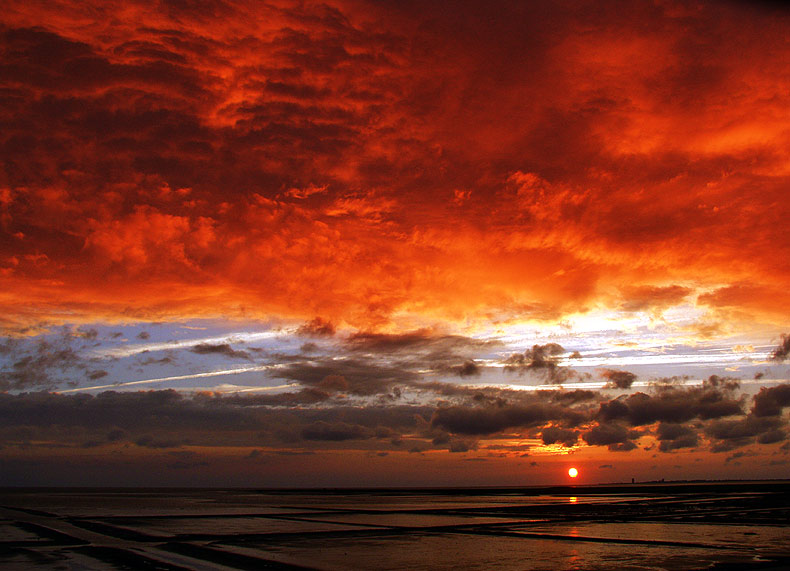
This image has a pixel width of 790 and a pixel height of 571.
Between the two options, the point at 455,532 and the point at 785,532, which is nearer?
the point at 785,532

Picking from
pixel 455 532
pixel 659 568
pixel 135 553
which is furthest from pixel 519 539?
pixel 135 553

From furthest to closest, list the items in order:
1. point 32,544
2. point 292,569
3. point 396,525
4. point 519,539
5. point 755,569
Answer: point 396,525, point 519,539, point 32,544, point 292,569, point 755,569

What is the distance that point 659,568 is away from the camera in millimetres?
20734

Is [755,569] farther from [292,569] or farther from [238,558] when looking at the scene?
[238,558]

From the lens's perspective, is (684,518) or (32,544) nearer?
(32,544)

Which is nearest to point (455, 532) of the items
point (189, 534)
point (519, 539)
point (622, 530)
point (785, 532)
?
point (519, 539)

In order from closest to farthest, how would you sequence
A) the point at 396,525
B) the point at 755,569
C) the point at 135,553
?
the point at 755,569 < the point at 135,553 < the point at 396,525

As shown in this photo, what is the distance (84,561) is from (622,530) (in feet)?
93.3

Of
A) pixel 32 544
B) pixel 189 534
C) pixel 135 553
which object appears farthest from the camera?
pixel 189 534

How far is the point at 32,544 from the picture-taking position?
30.1m

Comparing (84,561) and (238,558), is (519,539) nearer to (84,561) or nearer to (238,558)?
(238,558)

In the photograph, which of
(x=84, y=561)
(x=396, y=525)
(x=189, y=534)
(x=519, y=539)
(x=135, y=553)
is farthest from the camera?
(x=396, y=525)

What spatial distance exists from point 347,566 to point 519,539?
1290cm

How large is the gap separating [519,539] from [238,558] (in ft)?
48.8
